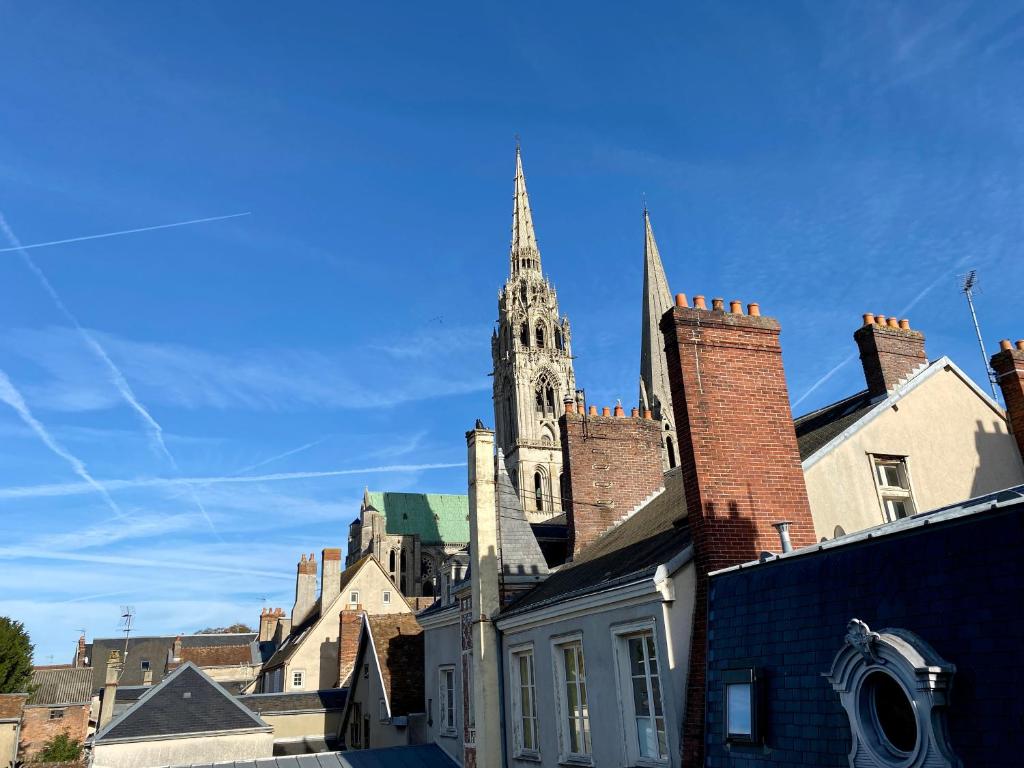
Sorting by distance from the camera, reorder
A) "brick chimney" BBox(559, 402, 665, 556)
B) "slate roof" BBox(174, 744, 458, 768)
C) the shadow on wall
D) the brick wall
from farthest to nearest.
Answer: the brick wall → "brick chimney" BBox(559, 402, 665, 556) → "slate roof" BBox(174, 744, 458, 768) → the shadow on wall

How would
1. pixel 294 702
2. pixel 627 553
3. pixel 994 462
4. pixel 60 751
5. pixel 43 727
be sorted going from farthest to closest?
pixel 43 727, pixel 60 751, pixel 294 702, pixel 994 462, pixel 627 553

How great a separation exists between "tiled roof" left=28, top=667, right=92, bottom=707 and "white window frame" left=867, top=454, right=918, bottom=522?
58.3m

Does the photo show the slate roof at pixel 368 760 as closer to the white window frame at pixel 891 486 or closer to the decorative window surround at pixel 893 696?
the white window frame at pixel 891 486

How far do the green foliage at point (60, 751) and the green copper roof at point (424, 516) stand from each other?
165 feet

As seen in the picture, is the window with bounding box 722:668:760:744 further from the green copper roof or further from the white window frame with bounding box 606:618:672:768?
the green copper roof

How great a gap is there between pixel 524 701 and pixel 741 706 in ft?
19.4

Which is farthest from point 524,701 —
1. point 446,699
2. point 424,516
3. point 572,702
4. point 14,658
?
point 424,516

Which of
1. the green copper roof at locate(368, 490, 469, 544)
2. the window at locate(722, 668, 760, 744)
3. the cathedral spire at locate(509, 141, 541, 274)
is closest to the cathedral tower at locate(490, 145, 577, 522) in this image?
the cathedral spire at locate(509, 141, 541, 274)

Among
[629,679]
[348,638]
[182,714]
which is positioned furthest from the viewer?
[348,638]

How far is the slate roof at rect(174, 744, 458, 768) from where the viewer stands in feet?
51.1

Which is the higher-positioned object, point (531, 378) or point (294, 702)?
point (531, 378)

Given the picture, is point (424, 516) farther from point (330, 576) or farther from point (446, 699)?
point (446, 699)

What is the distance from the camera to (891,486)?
472 inches

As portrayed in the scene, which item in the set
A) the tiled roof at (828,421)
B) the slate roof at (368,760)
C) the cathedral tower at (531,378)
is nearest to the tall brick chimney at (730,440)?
the tiled roof at (828,421)
